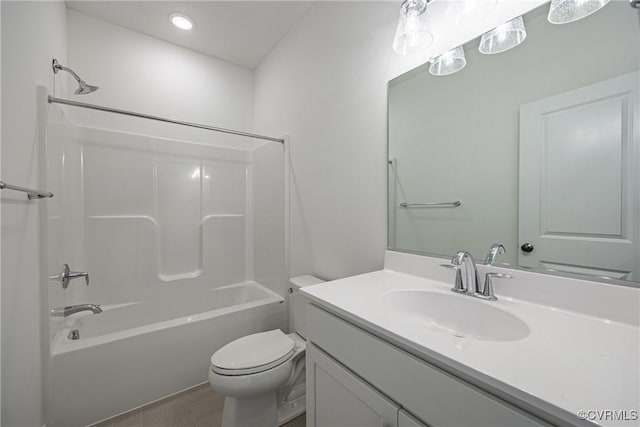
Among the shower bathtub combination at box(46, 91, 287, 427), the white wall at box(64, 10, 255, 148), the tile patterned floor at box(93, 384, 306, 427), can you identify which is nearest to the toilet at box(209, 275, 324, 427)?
the tile patterned floor at box(93, 384, 306, 427)

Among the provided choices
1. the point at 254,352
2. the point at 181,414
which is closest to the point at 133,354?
the point at 181,414

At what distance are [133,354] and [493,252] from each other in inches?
74.9

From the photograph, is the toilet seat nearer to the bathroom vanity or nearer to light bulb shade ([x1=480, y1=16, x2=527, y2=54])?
the bathroom vanity

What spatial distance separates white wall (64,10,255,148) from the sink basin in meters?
2.18

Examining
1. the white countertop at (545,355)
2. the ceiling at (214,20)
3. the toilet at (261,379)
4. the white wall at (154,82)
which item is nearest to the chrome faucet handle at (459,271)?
the white countertop at (545,355)

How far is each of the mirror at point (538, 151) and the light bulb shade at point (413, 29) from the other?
11cm

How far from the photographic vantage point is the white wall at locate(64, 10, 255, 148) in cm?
186

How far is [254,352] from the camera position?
1.30m

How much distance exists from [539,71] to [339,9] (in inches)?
48.3

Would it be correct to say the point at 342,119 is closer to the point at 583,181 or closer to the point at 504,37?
the point at 504,37

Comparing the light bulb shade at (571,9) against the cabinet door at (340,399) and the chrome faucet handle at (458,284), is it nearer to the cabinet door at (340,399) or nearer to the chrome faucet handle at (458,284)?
the chrome faucet handle at (458,284)

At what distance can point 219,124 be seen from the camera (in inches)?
96.3

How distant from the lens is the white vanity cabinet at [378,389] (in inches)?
19.4

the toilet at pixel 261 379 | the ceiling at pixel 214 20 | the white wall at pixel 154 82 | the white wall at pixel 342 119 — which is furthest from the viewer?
the white wall at pixel 154 82
